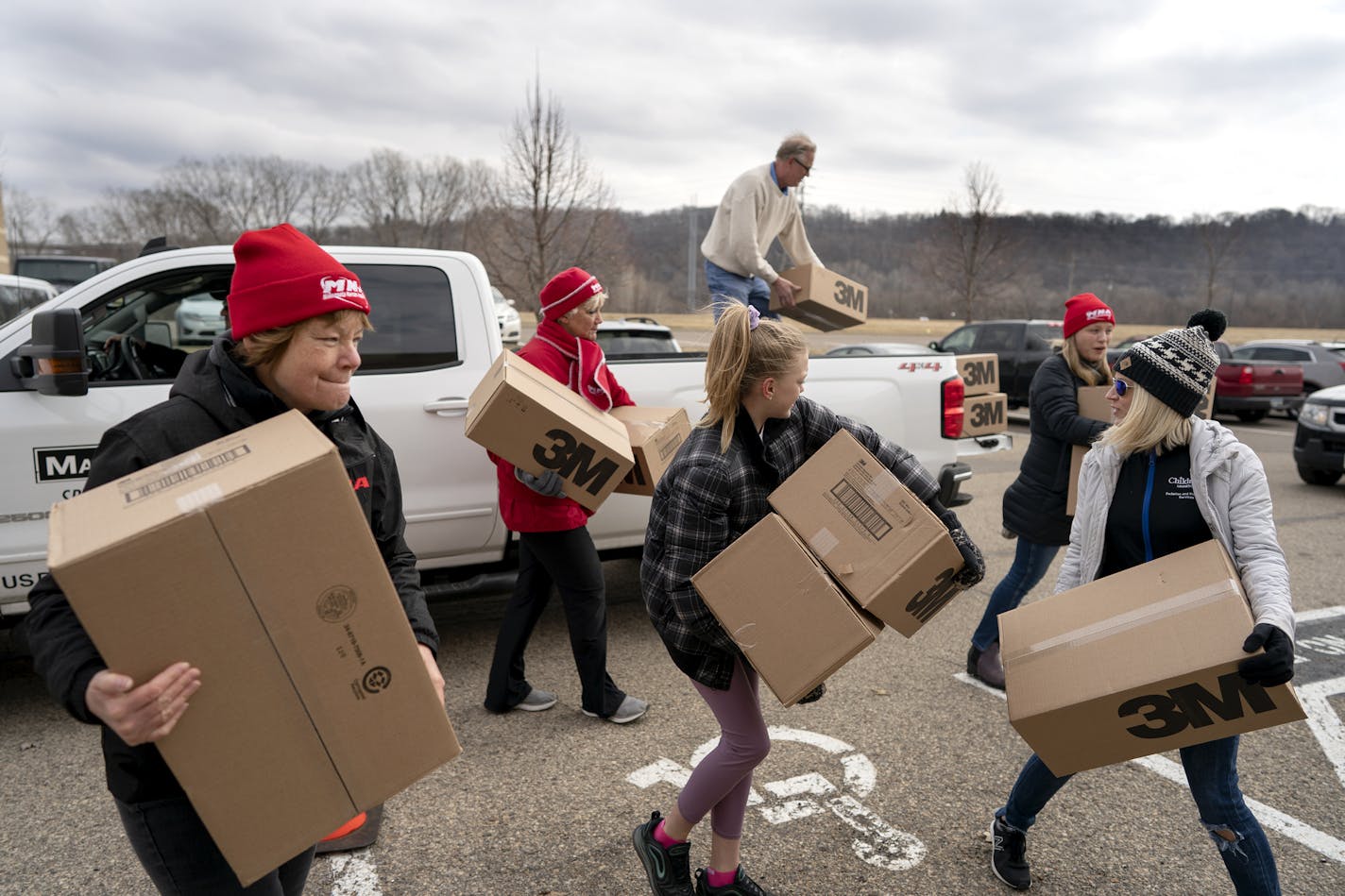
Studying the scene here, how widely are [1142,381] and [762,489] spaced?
1171 millimetres

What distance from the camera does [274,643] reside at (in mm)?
1456

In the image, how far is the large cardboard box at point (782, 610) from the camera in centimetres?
232

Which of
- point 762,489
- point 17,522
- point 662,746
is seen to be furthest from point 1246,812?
point 17,522

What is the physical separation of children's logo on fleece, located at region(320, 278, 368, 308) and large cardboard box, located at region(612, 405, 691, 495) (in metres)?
2.23

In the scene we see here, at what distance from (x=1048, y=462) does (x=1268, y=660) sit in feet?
7.18

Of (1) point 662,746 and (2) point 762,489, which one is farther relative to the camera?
(1) point 662,746

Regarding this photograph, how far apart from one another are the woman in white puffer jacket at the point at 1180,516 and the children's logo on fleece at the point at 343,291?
2144 mm

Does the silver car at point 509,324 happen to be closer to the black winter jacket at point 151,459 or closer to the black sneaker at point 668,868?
the black sneaker at point 668,868

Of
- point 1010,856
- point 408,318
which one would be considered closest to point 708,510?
point 1010,856

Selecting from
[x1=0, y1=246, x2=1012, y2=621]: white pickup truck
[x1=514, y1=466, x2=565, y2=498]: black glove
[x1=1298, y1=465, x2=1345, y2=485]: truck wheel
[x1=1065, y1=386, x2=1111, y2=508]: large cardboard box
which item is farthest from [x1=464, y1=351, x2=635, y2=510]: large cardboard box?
[x1=1298, y1=465, x2=1345, y2=485]: truck wheel

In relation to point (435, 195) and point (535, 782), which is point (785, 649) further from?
point (435, 195)

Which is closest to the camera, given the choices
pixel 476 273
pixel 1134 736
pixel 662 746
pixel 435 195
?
pixel 1134 736

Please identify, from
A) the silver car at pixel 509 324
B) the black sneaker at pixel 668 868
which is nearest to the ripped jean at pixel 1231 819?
the black sneaker at pixel 668 868

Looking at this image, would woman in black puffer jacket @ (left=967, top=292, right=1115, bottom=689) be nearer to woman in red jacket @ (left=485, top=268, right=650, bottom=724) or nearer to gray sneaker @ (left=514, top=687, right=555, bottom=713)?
woman in red jacket @ (left=485, top=268, right=650, bottom=724)
